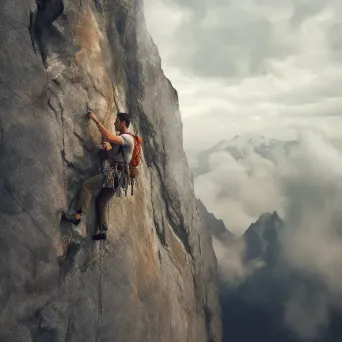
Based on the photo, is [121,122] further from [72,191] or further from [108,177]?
[72,191]

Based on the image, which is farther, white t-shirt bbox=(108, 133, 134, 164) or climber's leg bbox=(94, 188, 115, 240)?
climber's leg bbox=(94, 188, 115, 240)

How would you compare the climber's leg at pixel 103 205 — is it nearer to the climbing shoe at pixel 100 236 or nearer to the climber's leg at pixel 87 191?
the climbing shoe at pixel 100 236

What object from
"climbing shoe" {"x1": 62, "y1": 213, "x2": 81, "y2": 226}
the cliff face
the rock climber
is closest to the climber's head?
the rock climber

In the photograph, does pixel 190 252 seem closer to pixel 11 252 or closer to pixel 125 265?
pixel 125 265

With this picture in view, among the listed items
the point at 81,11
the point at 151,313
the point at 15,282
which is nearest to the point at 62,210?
the point at 15,282

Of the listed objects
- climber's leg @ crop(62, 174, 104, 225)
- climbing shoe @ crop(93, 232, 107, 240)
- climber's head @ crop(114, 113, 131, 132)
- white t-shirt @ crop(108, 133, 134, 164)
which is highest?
climber's head @ crop(114, 113, 131, 132)

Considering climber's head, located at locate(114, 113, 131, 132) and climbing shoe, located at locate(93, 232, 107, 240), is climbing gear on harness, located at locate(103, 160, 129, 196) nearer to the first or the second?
climber's head, located at locate(114, 113, 131, 132)
